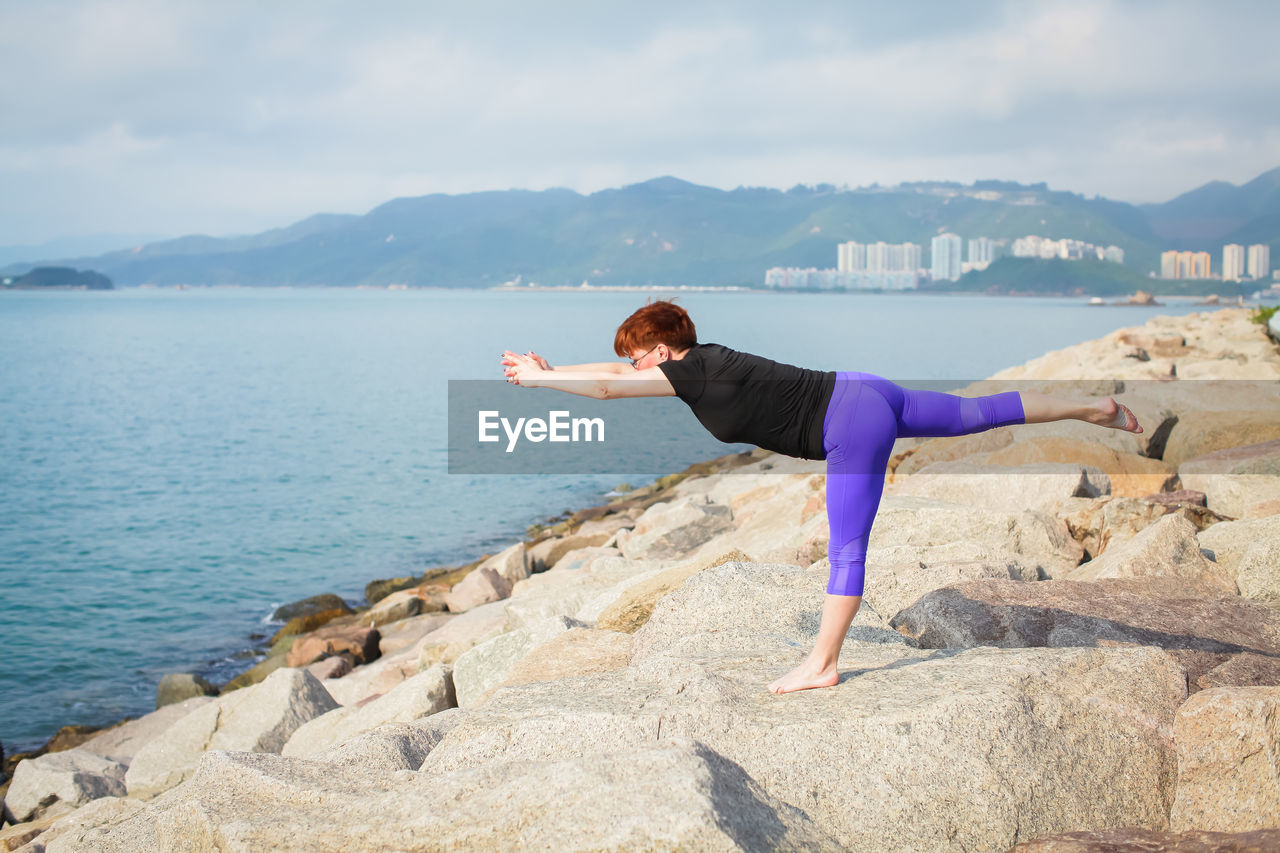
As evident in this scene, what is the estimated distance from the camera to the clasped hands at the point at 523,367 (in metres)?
4.29

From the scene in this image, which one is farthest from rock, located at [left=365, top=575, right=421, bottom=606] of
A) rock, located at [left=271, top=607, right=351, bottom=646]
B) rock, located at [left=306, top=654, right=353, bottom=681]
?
rock, located at [left=306, top=654, right=353, bottom=681]

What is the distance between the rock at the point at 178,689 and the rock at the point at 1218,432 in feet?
39.4

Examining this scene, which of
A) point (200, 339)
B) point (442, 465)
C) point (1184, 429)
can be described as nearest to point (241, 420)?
point (442, 465)

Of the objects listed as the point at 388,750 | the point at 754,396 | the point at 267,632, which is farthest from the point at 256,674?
the point at 754,396

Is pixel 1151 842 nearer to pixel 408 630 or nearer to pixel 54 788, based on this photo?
pixel 54 788

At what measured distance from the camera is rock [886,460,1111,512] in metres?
8.43

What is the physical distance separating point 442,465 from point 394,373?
92.8ft

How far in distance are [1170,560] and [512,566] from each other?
9722mm

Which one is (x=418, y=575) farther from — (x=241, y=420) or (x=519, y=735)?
(x=241, y=420)

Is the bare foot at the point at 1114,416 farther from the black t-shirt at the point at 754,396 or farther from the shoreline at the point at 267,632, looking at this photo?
the shoreline at the point at 267,632

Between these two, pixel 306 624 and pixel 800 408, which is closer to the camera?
pixel 800 408

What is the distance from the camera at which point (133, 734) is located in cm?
1048

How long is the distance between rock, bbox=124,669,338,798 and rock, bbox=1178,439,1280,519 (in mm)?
8231

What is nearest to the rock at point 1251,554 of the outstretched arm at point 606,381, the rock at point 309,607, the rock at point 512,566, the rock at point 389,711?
the outstretched arm at point 606,381
